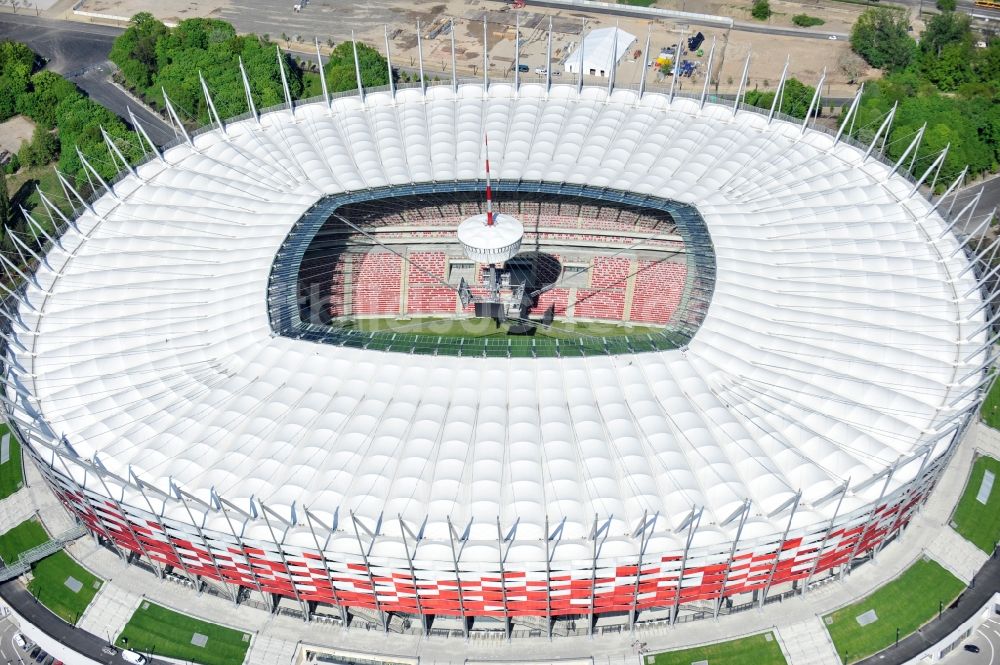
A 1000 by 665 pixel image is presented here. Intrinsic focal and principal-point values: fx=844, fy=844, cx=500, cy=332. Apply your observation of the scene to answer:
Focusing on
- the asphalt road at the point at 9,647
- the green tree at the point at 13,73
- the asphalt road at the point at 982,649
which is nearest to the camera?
the asphalt road at the point at 982,649

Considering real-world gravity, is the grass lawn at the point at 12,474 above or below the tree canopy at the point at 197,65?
below

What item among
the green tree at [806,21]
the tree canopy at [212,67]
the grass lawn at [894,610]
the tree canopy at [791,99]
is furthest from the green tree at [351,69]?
the grass lawn at [894,610]

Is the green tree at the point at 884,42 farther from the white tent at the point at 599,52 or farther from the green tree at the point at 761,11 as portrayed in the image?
the white tent at the point at 599,52

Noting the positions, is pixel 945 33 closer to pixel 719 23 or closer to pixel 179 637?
pixel 719 23

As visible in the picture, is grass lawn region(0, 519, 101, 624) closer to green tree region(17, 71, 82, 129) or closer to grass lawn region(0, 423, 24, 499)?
grass lawn region(0, 423, 24, 499)

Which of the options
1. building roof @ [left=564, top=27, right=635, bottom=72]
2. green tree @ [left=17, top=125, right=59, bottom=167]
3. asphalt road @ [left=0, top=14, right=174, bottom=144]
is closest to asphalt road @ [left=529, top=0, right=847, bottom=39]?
building roof @ [left=564, top=27, right=635, bottom=72]

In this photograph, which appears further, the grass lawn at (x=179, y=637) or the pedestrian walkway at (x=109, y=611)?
the pedestrian walkway at (x=109, y=611)

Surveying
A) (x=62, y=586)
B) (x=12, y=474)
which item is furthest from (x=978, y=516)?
(x=12, y=474)

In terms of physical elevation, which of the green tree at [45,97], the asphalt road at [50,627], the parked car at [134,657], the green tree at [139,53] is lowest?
the asphalt road at [50,627]
